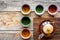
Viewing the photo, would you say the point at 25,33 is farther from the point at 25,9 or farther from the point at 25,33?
the point at 25,9

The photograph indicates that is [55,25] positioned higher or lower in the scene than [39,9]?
lower

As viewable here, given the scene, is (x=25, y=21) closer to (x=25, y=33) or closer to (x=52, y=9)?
(x=25, y=33)

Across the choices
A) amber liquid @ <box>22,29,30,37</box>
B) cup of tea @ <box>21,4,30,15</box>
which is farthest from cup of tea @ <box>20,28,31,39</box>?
cup of tea @ <box>21,4,30,15</box>

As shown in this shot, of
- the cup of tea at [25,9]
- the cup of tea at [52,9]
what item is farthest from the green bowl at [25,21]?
the cup of tea at [52,9]

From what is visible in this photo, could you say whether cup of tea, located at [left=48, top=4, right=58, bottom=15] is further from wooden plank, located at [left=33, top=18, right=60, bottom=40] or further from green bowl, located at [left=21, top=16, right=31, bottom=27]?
green bowl, located at [left=21, top=16, right=31, bottom=27]

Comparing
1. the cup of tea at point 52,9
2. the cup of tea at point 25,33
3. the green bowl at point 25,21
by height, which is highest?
the cup of tea at point 52,9

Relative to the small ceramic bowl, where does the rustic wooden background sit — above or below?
below

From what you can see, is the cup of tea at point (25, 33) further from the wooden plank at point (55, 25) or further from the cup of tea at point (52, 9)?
the cup of tea at point (52, 9)

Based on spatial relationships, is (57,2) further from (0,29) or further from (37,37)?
(0,29)

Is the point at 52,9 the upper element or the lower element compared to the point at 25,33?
upper

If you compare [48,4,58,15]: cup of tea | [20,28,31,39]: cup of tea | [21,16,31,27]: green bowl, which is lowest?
[20,28,31,39]: cup of tea

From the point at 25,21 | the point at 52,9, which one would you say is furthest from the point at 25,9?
the point at 52,9

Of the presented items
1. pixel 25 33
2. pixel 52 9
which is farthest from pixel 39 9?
pixel 25 33

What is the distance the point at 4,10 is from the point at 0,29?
16 cm
